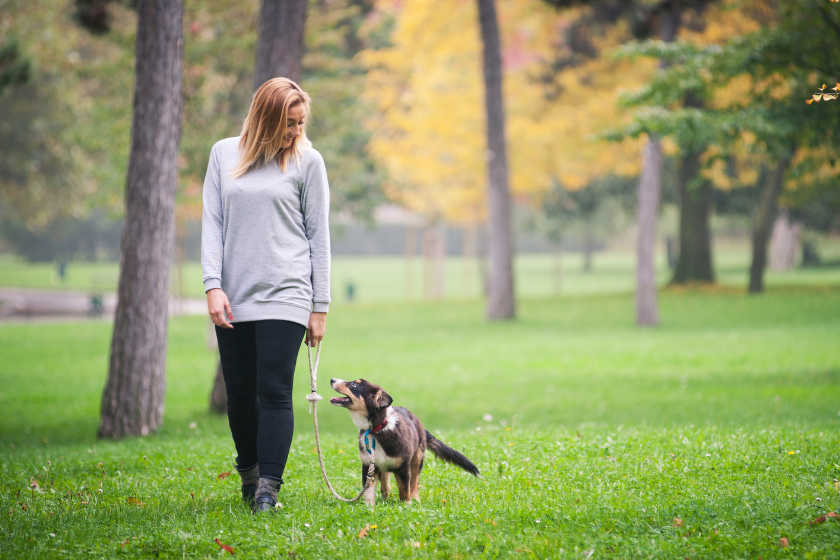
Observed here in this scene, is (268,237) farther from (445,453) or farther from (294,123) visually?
(445,453)

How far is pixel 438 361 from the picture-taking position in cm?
1450

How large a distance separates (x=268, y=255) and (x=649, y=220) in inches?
628

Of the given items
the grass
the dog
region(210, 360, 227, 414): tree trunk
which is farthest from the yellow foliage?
the dog

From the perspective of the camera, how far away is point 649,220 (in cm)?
1833

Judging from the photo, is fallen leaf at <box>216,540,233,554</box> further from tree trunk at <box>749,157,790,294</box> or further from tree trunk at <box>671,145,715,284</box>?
tree trunk at <box>671,145,715,284</box>

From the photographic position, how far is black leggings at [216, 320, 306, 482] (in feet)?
12.5

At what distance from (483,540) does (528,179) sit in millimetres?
20695

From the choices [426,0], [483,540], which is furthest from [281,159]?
[426,0]

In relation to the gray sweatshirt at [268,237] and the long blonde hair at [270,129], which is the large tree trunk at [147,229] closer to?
the gray sweatshirt at [268,237]

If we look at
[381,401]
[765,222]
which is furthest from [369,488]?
[765,222]

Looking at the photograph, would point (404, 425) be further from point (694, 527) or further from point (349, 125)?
point (349, 125)

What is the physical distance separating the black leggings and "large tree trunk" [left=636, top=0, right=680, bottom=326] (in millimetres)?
15653

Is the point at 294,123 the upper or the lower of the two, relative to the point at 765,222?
lower

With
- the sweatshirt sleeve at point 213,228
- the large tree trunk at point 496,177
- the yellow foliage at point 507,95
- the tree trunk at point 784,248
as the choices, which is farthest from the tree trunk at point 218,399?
the tree trunk at point 784,248
